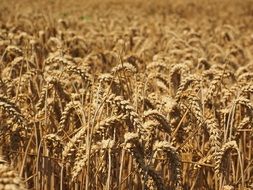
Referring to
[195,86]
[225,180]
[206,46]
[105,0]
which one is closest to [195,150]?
[225,180]

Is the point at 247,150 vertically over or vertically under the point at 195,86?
under

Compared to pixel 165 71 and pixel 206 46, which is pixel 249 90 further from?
pixel 206 46

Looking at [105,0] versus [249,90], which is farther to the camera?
[105,0]

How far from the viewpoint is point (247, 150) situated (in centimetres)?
310

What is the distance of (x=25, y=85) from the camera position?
3.10 metres

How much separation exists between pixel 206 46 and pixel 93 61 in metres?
2.05

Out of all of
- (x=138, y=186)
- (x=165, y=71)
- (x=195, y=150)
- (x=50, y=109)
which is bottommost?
(x=138, y=186)

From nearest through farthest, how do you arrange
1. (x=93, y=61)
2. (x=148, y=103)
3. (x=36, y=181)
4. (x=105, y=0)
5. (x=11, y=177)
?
(x=11, y=177) < (x=36, y=181) < (x=148, y=103) < (x=93, y=61) < (x=105, y=0)

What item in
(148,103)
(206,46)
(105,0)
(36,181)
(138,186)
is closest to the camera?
(36,181)

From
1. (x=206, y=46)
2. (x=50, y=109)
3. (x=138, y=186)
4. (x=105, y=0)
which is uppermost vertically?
(x=105, y=0)

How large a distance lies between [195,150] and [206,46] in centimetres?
381

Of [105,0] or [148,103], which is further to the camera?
[105,0]

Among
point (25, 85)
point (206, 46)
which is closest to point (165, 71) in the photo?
point (25, 85)

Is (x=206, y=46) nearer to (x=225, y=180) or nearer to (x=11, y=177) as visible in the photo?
(x=225, y=180)
